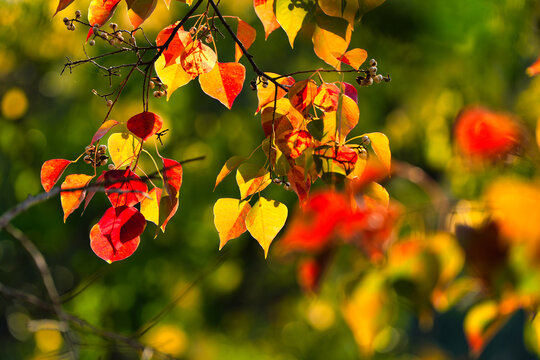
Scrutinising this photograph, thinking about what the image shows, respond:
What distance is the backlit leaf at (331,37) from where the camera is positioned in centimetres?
46

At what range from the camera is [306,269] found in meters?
0.60

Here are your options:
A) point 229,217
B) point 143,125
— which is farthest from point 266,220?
point 143,125

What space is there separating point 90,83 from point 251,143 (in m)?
0.84

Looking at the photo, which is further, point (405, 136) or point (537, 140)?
point (405, 136)

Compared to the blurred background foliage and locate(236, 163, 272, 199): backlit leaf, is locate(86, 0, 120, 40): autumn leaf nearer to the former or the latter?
locate(236, 163, 272, 199): backlit leaf

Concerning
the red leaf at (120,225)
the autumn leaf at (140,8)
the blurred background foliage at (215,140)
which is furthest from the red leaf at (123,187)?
the blurred background foliage at (215,140)

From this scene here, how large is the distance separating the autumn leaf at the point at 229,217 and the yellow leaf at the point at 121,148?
0.09 meters

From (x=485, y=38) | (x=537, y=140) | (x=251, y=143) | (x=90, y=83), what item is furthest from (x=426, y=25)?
(x=537, y=140)

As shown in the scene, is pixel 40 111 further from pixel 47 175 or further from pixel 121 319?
pixel 47 175

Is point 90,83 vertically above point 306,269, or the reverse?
point 306,269

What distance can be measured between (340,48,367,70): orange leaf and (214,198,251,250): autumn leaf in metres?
0.16

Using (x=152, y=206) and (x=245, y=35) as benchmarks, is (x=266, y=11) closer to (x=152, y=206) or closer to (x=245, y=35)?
(x=245, y=35)

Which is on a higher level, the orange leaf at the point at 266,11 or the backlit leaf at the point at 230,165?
the orange leaf at the point at 266,11

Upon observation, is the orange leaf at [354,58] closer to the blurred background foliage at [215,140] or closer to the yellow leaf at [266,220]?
the yellow leaf at [266,220]
